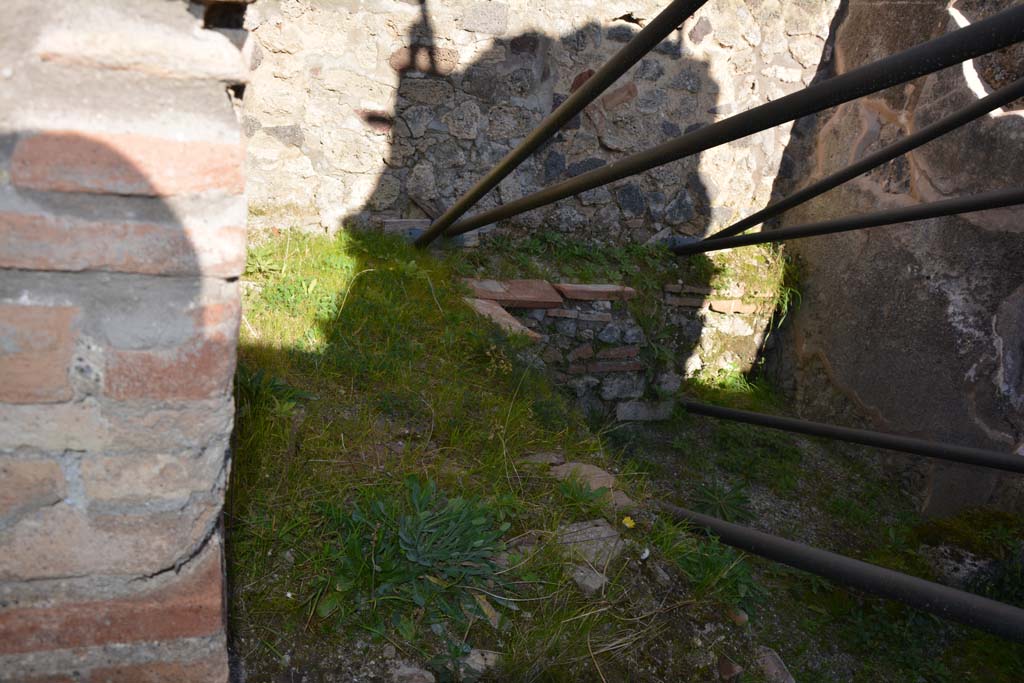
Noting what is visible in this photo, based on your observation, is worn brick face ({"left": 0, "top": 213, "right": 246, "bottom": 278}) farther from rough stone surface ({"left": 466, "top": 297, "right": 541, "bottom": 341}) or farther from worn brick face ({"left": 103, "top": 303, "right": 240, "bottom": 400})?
rough stone surface ({"left": 466, "top": 297, "right": 541, "bottom": 341})

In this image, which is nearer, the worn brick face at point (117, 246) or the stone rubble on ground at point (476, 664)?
the worn brick face at point (117, 246)

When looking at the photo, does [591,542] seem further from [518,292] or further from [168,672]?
[518,292]

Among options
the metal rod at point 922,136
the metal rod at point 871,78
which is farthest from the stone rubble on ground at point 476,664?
the metal rod at point 922,136

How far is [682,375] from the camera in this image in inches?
170

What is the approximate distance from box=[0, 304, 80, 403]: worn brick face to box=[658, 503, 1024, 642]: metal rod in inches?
63.8

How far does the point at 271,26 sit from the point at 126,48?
8.95 ft

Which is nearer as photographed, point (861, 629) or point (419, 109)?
point (861, 629)

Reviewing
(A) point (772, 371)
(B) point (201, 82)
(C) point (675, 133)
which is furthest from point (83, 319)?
(A) point (772, 371)

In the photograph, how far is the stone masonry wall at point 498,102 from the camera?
11.3ft

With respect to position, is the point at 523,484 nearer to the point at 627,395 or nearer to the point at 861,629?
the point at 861,629

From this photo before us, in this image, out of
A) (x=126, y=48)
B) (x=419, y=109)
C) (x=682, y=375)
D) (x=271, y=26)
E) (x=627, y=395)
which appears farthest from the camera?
(x=682, y=375)

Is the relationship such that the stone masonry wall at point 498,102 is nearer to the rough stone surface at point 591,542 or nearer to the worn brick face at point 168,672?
the rough stone surface at point 591,542

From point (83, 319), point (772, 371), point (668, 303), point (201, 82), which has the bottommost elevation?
point (772, 371)

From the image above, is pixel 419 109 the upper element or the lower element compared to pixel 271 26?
lower
